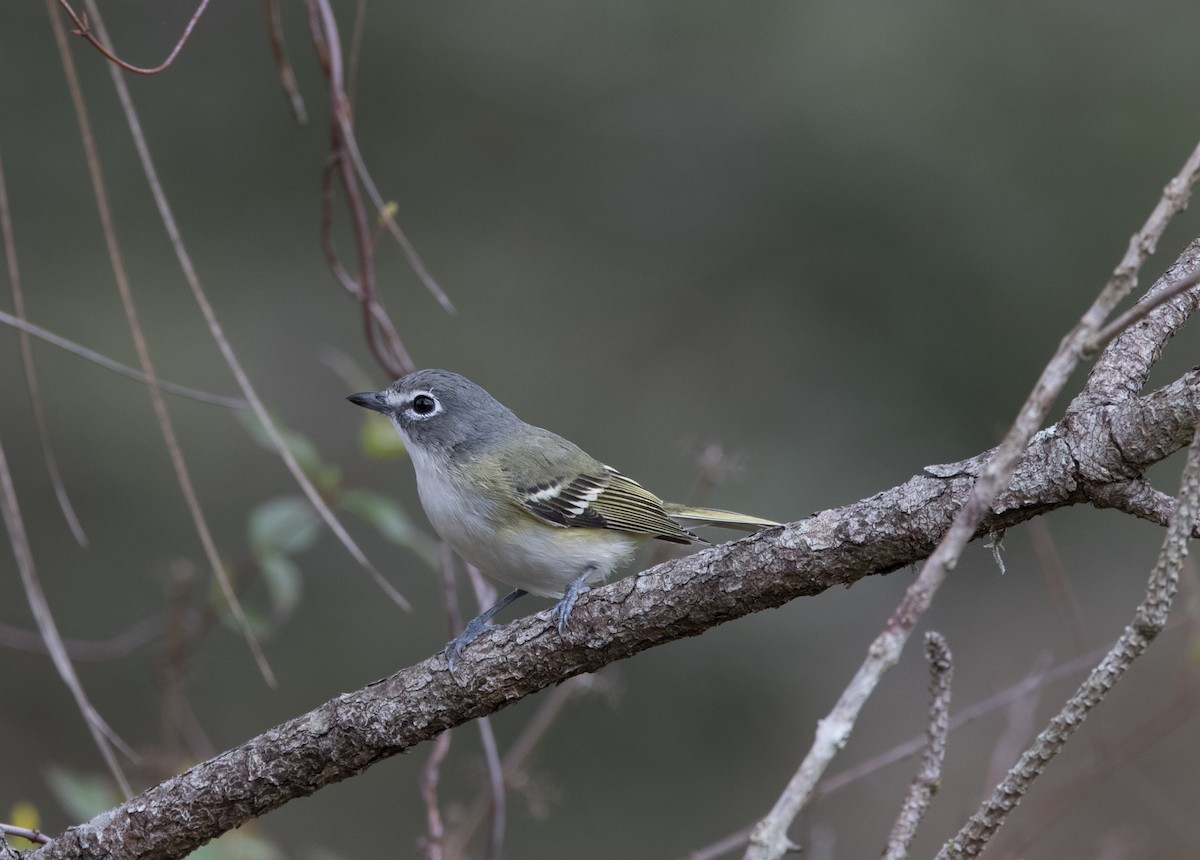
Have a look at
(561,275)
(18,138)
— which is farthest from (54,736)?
(561,275)

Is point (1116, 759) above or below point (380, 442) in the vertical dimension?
below

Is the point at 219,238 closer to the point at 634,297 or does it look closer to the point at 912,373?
the point at 634,297

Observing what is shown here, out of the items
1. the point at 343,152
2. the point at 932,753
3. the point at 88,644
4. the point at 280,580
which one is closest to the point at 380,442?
the point at 280,580

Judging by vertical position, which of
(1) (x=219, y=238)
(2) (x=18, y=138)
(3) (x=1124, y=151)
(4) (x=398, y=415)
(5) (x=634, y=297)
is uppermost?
(2) (x=18, y=138)

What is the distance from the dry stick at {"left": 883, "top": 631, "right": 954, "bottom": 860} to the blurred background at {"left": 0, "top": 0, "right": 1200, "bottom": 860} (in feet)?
15.5

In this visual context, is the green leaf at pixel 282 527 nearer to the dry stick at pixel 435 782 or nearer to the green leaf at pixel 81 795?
the dry stick at pixel 435 782

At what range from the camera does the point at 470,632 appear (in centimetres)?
320

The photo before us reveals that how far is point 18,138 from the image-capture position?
6.65m

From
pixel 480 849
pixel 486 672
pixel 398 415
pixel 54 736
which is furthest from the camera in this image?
pixel 54 736

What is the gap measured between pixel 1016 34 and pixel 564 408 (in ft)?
11.8

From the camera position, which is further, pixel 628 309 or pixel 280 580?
pixel 628 309

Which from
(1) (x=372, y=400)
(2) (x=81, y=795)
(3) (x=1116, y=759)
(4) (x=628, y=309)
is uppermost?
(4) (x=628, y=309)

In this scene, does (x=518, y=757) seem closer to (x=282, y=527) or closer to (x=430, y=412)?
(x=282, y=527)

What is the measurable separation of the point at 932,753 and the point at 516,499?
2.13 m
